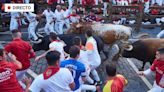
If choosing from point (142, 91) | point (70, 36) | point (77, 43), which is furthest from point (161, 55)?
point (70, 36)

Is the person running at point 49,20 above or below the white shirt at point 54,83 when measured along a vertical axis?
below

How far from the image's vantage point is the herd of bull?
11258 millimetres

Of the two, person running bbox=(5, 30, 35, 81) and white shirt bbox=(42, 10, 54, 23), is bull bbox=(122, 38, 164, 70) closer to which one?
person running bbox=(5, 30, 35, 81)

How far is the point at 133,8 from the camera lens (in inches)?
761

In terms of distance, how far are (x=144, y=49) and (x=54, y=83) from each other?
19.6ft

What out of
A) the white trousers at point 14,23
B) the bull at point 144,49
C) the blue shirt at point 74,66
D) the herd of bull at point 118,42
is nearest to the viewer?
the blue shirt at point 74,66

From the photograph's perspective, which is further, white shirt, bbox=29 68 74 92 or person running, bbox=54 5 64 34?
person running, bbox=54 5 64 34

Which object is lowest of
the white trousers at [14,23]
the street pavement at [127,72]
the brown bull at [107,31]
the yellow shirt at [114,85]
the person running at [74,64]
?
the street pavement at [127,72]

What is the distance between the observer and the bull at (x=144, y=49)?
1116 cm

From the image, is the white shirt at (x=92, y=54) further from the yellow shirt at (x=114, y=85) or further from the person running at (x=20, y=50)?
the yellow shirt at (x=114, y=85)

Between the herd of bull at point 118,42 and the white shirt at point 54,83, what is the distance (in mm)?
5528

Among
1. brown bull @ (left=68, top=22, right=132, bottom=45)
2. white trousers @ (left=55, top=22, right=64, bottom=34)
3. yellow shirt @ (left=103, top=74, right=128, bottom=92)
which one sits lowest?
white trousers @ (left=55, top=22, right=64, bottom=34)

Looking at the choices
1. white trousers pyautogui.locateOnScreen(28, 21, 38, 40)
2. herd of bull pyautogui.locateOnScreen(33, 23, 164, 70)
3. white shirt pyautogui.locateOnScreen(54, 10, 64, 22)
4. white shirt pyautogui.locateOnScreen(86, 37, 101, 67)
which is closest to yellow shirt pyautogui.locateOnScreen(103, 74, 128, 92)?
white shirt pyautogui.locateOnScreen(86, 37, 101, 67)

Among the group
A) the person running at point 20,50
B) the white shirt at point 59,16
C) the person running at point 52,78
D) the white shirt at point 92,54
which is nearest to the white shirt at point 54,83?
the person running at point 52,78
